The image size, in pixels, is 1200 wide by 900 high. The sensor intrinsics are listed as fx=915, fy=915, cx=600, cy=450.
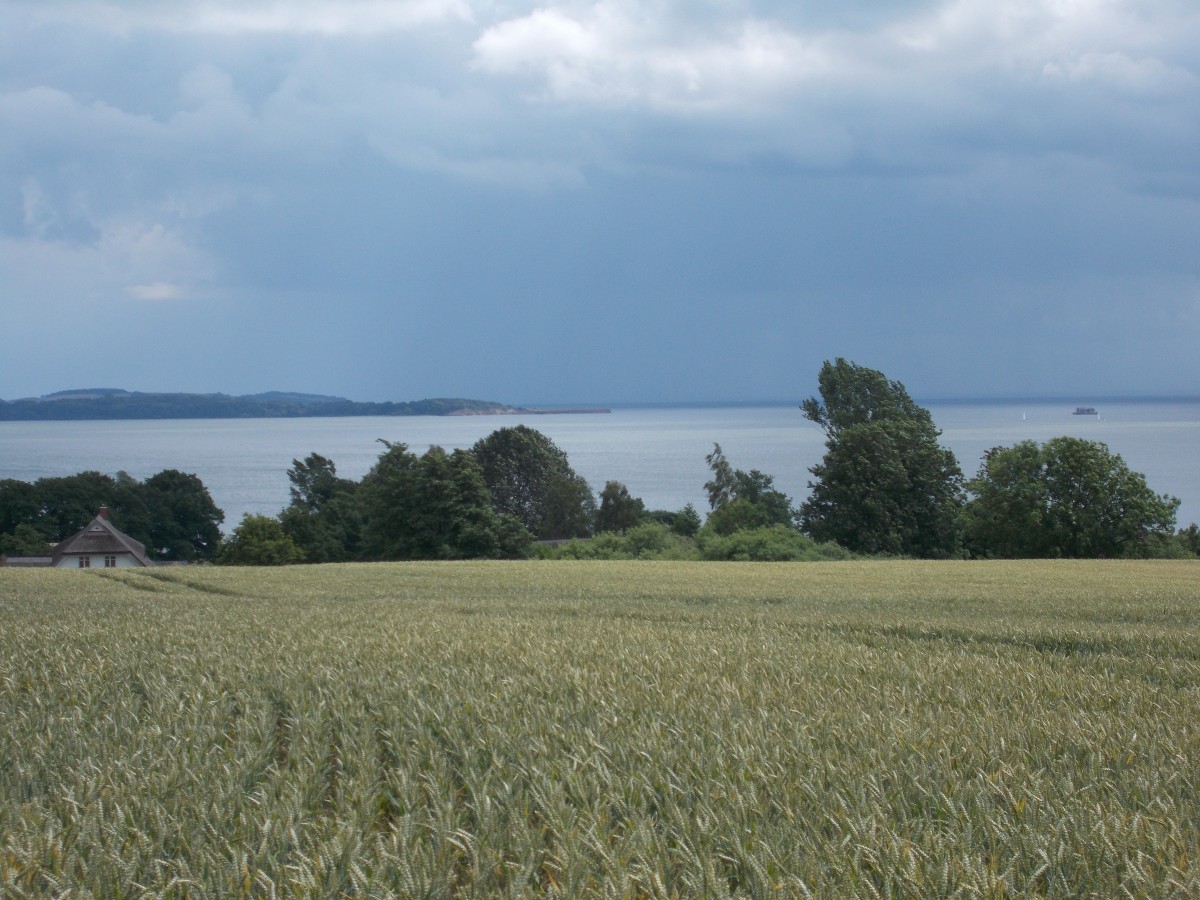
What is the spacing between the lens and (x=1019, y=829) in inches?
117

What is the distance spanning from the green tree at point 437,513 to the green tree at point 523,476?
24514 millimetres

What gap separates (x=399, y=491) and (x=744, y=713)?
5334 centimetres

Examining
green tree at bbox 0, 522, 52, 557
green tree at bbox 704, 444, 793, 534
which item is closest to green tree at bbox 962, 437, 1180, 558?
green tree at bbox 704, 444, 793, 534

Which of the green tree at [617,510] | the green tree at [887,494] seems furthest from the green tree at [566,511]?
the green tree at [887,494]

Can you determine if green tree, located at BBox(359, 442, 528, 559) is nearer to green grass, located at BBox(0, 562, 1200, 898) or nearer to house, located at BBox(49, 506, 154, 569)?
house, located at BBox(49, 506, 154, 569)

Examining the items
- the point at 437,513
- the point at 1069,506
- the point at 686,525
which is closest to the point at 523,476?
the point at 686,525

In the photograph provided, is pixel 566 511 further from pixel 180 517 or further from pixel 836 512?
pixel 180 517

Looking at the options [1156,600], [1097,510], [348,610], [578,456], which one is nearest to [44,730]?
[348,610]

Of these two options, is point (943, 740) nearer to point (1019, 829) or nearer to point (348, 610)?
point (1019, 829)

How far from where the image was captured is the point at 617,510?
7362cm

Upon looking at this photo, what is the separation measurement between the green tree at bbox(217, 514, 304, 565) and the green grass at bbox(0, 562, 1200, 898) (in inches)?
1997

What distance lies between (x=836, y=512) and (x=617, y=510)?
76.6 ft

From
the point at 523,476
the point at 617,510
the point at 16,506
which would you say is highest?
the point at 523,476

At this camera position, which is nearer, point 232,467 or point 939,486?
point 939,486
